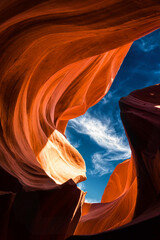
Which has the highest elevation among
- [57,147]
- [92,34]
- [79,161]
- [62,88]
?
[92,34]

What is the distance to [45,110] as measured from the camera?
628cm

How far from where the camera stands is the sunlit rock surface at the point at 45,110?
8.96ft

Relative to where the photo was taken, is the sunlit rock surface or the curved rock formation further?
the sunlit rock surface

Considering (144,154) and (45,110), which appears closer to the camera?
(144,154)

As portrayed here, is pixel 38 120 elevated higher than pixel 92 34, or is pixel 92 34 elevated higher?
pixel 92 34

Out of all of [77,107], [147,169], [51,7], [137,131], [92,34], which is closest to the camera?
[51,7]

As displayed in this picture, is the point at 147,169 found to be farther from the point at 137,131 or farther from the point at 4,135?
the point at 4,135

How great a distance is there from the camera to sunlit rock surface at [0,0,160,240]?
2.73 metres

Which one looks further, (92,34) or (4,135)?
(92,34)

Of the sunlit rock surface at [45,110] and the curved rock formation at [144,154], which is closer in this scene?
the curved rock formation at [144,154]

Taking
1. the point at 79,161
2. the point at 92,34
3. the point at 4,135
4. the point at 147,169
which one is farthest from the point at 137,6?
the point at 79,161

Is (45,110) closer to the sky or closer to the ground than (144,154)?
closer to the sky

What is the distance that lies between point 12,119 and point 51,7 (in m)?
2.10

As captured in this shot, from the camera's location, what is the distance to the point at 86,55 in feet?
16.8
